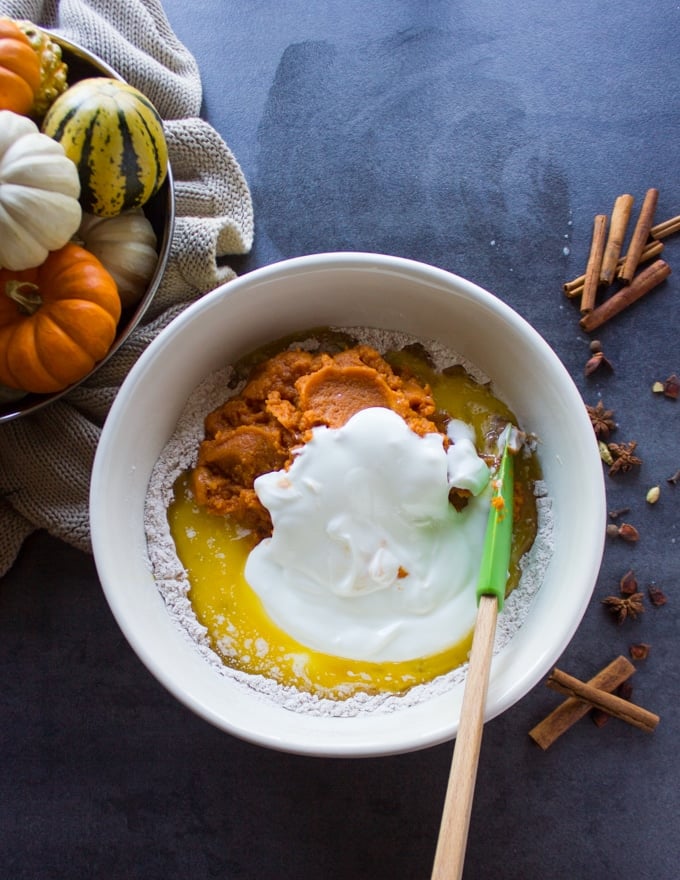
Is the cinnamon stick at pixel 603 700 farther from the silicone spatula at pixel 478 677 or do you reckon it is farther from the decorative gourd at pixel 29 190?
the decorative gourd at pixel 29 190

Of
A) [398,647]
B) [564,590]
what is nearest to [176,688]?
[398,647]

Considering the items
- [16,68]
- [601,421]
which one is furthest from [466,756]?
[16,68]

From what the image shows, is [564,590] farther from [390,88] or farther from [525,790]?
[390,88]

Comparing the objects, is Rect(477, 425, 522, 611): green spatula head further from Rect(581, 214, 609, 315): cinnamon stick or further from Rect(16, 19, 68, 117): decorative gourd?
Rect(16, 19, 68, 117): decorative gourd

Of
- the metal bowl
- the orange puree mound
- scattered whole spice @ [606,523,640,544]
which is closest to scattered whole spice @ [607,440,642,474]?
scattered whole spice @ [606,523,640,544]

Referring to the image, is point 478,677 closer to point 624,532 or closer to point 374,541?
point 374,541

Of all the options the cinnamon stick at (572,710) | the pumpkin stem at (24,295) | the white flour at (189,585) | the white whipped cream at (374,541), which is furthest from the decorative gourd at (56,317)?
the cinnamon stick at (572,710)

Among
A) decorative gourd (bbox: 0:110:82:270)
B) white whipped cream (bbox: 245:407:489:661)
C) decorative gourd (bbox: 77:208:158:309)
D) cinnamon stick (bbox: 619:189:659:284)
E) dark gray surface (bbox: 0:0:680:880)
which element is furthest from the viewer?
cinnamon stick (bbox: 619:189:659:284)
